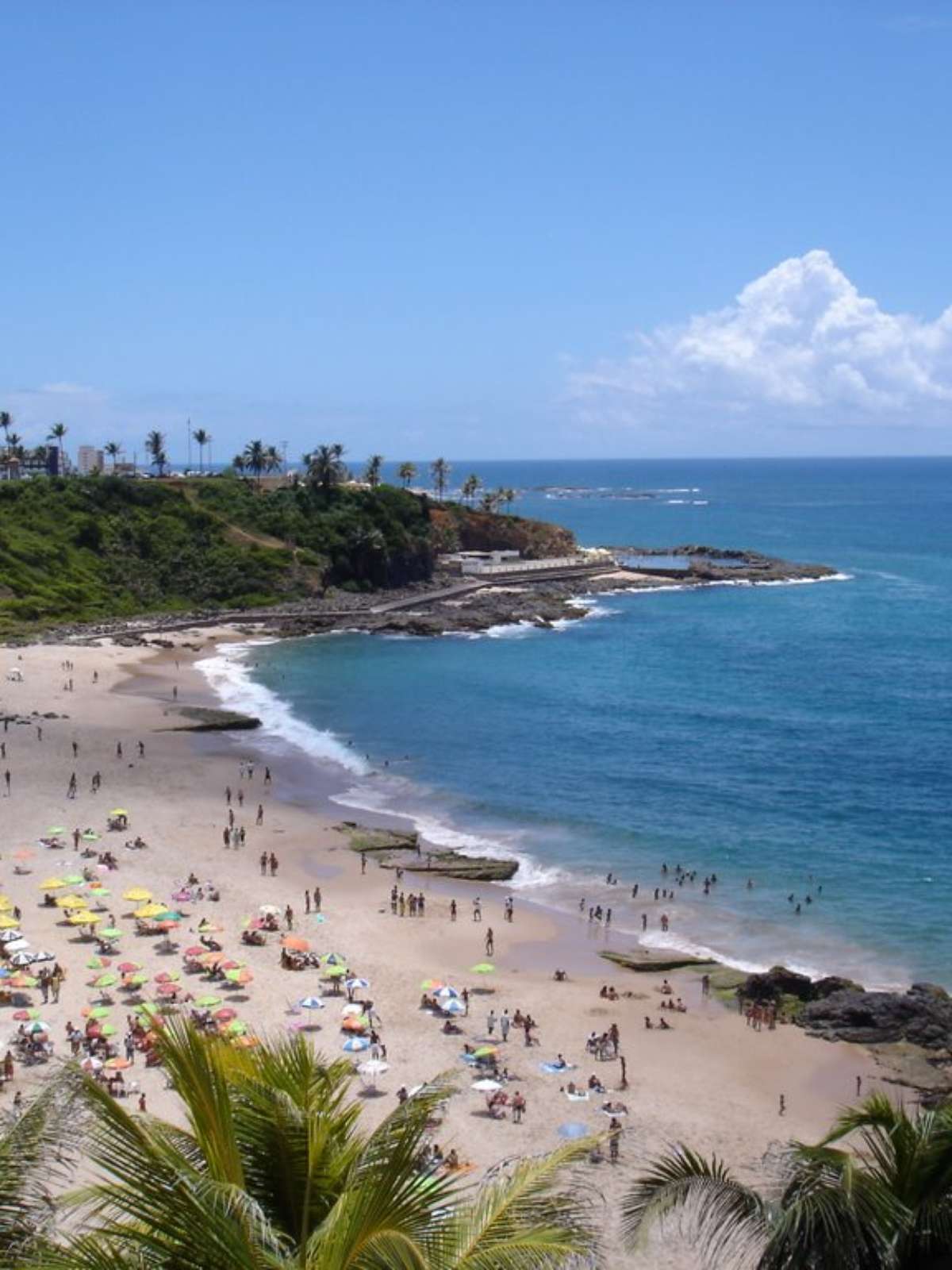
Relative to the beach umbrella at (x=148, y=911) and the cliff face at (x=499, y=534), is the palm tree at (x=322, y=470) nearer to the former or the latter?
the cliff face at (x=499, y=534)

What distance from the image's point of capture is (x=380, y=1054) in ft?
92.8

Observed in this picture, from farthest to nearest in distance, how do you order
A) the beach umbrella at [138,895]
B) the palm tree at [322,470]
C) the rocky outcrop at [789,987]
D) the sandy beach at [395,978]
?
the palm tree at [322,470]
the beach umbrella at [138,895]
the rocky outcrop at [789,987]
the sandy beach at [395,978]

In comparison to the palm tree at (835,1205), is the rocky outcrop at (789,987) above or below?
below

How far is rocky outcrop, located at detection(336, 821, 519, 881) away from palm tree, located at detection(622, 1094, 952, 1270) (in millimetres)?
33479

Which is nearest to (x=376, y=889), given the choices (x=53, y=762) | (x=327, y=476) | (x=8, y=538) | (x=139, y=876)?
(x=139, y=876)

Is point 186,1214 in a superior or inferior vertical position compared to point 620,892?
superior

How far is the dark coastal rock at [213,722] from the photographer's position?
6244 cm

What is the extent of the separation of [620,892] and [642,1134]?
1543cm

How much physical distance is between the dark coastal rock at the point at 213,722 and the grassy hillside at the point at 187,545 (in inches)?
1110

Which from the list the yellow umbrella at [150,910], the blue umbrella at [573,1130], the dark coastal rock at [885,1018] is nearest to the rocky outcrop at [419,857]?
the yellow umbrella at [150,910]

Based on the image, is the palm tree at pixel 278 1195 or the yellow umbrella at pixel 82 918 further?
the yellow umbrella at pixel 82 918

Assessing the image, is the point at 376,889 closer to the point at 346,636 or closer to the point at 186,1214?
the point at 186,1214

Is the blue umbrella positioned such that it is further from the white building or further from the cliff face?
the white building

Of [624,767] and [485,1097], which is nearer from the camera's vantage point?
[485,1097]
